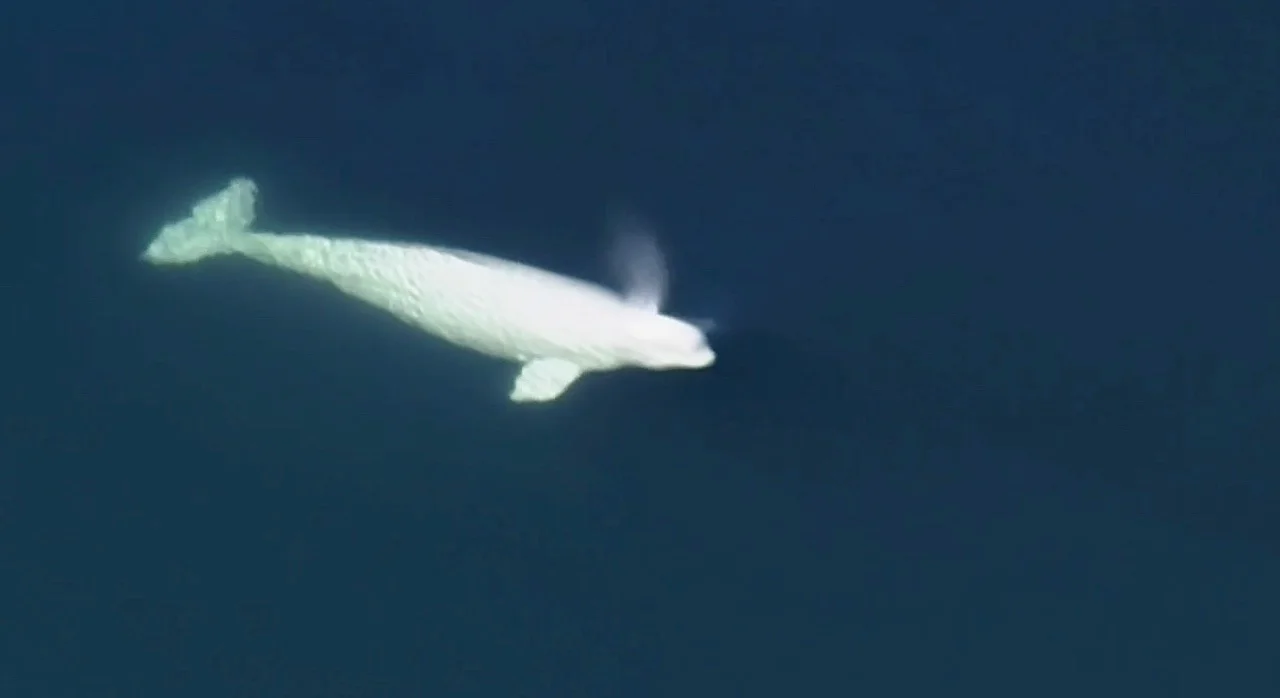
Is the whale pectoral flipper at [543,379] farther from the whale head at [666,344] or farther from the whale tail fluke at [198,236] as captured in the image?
the whale tail fluke at [198,236]

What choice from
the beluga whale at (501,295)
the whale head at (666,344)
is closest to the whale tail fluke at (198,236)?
the beluga whale at (501,295)

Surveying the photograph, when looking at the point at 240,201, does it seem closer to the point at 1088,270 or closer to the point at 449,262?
the point at 449,262

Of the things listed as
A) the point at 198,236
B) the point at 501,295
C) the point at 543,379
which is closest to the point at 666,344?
the point at 543,379

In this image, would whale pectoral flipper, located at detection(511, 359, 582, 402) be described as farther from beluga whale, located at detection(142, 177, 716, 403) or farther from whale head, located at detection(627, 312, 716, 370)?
whale head, located at detection(627, 312, 716, 370)

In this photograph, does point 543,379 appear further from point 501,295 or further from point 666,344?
point 666,344

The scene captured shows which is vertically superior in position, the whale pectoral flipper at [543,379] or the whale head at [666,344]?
the whale head at [666,344]

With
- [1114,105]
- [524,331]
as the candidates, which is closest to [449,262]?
[524,331]
